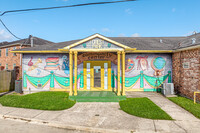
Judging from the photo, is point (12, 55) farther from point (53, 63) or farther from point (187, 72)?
point (187, 72)

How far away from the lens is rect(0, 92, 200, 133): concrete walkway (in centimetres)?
484

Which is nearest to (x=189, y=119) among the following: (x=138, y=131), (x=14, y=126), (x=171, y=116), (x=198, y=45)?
(x=171, y=116)

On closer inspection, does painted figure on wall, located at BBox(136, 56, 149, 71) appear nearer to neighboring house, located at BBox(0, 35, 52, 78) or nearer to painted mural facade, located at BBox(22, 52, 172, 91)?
painted mural facade, located at BBox(22, 52, 172, 91)

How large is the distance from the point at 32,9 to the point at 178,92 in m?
12.4

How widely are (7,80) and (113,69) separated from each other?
32.0 ft

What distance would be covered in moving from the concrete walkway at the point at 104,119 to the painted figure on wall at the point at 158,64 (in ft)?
13.5

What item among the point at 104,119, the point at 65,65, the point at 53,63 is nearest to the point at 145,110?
the point at 104,119

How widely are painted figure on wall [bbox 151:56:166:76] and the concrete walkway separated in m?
→ 4.13

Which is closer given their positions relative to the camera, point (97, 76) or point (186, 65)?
point (186, 65)

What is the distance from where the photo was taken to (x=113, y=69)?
10.9 metres

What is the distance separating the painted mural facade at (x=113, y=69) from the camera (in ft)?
35.7

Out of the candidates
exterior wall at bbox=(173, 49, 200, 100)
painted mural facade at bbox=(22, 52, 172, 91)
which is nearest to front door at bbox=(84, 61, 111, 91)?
painted mural facade at bbox=(22, 52, 172, 91)

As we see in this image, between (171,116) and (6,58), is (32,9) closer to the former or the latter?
(171,116)

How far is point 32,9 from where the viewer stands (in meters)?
8.76
